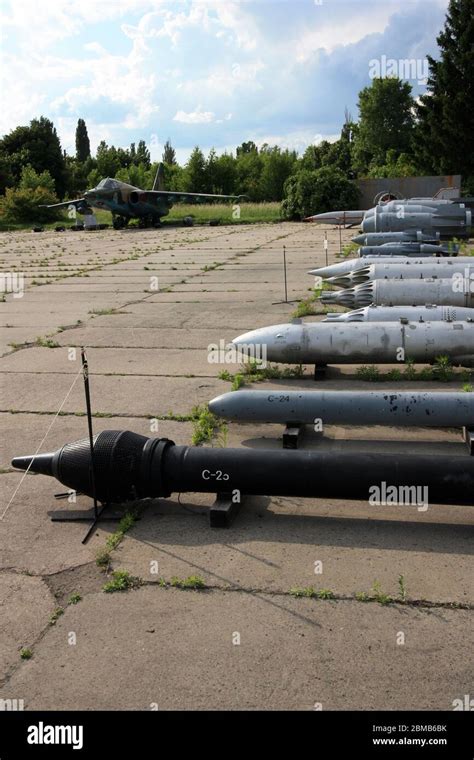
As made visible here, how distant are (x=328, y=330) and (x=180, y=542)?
190 inches

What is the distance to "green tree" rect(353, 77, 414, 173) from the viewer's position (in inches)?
3403

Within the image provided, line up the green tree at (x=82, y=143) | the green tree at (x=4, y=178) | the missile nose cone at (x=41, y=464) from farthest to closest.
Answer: the green tree at (x=82, y=143) < the green tree at (x=4, y=178) < the missile nose cone at (x=41, y=464)

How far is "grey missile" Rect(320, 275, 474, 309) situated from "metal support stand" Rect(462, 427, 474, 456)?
17.9ft

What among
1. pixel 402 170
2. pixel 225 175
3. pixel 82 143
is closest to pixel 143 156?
pixel 82 143

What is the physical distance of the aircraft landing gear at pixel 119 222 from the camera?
145ft

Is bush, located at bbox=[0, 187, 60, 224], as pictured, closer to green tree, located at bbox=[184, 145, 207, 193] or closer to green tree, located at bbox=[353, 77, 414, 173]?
green tree, located at bbox=[184, 145, 207, 193]

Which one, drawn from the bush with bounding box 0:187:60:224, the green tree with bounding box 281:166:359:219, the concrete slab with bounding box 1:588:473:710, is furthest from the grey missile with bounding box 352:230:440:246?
the bush with bounding box 0:187:60:224

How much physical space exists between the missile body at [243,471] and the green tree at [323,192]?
40920 millimetres

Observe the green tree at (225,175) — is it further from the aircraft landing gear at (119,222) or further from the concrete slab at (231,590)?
the concrete slab at (231,590)

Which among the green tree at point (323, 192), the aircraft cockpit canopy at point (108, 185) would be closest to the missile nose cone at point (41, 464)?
the aircraft cockpit canopy at point (108, 185)

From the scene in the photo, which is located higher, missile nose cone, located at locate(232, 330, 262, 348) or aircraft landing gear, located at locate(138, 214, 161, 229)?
aircraft landing gear, located at locate(138, 214, 161, 229)

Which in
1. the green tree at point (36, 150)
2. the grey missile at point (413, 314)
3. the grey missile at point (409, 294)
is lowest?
the grey missile at point (413, 314)

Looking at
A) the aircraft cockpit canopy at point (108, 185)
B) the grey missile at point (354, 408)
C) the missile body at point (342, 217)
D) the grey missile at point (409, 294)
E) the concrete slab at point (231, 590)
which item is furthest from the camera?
the aircraft cockpit canopy at point (108, 185)
